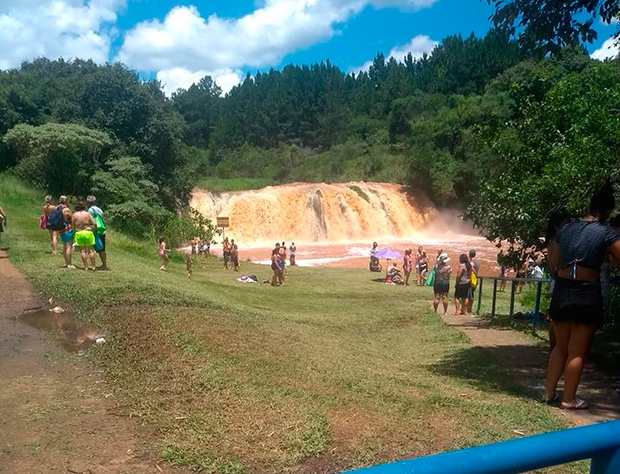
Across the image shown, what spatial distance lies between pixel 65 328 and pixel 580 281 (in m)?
6.13

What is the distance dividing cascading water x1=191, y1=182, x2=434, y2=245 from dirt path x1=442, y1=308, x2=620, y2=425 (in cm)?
2729

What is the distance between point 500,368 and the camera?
7.21 meters

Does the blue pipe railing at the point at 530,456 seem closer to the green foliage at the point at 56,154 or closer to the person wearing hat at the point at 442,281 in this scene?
the person wearing hat at the point at 442,281

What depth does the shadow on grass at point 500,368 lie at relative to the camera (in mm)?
6176

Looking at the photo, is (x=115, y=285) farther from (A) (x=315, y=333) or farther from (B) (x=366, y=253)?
(B) (x=366, y=253)

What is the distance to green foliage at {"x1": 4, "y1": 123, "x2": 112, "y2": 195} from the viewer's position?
25.7 meters

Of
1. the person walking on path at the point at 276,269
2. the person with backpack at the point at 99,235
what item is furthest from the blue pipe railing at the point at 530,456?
the person walking on path at the point at 276,269

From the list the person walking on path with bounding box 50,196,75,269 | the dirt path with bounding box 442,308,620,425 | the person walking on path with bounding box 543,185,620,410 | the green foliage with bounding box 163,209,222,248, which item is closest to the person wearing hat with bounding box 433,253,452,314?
the dirt path with bounding box 442,308,620,425

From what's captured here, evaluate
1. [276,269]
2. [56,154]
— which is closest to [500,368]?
[276,269]

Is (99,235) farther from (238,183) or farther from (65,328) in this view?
(238,183)

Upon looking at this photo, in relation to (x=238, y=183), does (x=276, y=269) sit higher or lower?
→ lower

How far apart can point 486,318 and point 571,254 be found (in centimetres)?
816

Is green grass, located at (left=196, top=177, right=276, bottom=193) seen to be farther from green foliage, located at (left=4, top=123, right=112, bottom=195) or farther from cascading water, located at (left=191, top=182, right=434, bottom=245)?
green foliage, located at (left=4, top=123, right=112, bottom=195)

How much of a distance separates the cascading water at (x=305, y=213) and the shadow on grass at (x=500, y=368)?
1190 inches
